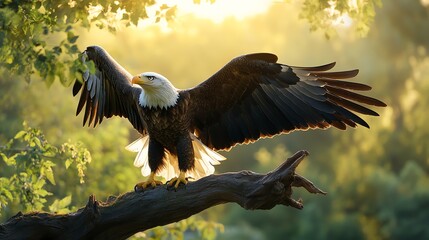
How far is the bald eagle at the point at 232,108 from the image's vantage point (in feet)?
25.7

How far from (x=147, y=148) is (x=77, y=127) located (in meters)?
11.3

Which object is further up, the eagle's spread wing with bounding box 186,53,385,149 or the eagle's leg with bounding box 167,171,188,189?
the eagle's spread wing with bounding box 186,53,385,149

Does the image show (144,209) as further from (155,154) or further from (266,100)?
(266,100)

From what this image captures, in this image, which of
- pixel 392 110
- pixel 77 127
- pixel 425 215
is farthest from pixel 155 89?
pixel 392 110

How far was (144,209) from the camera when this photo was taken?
291 inches

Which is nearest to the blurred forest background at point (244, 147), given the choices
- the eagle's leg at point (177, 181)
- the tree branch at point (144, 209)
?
the tree branch at point (144, 209)

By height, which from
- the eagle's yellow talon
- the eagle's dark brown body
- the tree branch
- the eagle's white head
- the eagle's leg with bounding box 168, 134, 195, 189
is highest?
the eagle's white head

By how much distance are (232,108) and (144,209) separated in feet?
4.46

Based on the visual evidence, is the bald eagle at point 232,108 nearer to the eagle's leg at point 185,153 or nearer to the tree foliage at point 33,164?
the eagle's leg at point 185,153

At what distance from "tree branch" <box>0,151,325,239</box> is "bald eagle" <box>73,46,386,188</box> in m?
0.29

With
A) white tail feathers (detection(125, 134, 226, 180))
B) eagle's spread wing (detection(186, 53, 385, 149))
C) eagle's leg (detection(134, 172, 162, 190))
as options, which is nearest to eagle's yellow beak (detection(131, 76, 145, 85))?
eagle's spread wing (detection(186, 53, 385, 149))

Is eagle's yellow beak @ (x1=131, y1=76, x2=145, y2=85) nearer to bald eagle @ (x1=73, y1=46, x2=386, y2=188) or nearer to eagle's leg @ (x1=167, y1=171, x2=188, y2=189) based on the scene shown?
bald eagle @ (x1=73, y1=46, x2=386, y2=188)

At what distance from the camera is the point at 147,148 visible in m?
8.73

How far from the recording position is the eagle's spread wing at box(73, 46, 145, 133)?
28.2 feet
